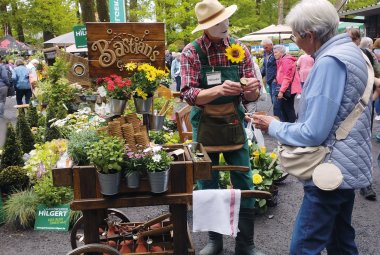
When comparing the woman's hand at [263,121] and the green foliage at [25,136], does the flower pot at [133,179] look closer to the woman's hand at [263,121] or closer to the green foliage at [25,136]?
the woman's hand at [263,121]

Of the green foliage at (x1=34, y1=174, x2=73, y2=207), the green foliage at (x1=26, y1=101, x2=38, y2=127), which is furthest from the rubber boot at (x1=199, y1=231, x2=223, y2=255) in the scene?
the green foliage at (x1=26, y1=101, x2=38, y2=127)

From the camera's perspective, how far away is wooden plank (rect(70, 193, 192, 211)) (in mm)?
2371

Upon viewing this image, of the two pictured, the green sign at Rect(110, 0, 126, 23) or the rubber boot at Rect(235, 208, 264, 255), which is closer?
the rubber boot at Rect(235, 208, 264, 255)

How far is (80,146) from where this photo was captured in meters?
2.47

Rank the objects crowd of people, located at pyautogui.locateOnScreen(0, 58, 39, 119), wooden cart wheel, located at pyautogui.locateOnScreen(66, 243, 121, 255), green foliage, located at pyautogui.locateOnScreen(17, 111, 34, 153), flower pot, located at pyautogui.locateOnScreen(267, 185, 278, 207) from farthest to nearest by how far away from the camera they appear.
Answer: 1. crowd of people, located at pyautogui.locateOnScreen(0, 58, 39, 119)
2. green foliage, located at pyautogui.locateOnScreen(17, 111, 34, 153)
3. flower pot, located at pyautogui.locateOnScreen(267, 185, 278, 207)
4. wooden cart wheel, located at pyautogui.locateOnScreen(66, 243, 121, 255)

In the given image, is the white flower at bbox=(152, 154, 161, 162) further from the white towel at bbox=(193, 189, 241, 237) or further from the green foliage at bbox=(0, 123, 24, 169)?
the green foliage at bbox=(0, 123, 24, 169)

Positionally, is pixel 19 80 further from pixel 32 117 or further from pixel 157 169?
pixel 157 169

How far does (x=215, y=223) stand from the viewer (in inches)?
95.9

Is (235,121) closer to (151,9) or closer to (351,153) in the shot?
(351,153)

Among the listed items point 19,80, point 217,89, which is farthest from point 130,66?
point 19,80

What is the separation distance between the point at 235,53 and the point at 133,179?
1.24 metres

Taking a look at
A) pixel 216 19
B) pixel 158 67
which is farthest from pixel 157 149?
pixel 216 19

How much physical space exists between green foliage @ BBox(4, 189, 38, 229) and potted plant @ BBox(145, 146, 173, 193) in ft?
8.39

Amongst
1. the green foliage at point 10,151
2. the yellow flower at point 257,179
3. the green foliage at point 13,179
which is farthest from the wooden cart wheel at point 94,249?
the green foliage at point 10,151
